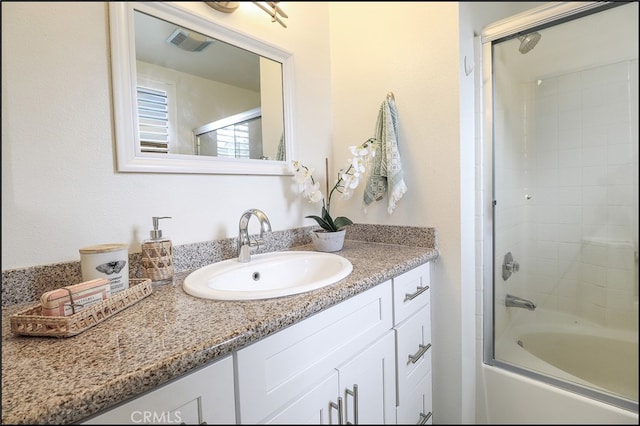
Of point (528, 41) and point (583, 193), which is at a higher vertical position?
point (528, 41)

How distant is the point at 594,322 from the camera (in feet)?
4.85

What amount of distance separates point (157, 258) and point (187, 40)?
52 centimetres

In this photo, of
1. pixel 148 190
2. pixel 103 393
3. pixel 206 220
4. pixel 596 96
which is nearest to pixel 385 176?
pixel 206 220

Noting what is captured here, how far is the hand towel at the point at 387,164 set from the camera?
1128mm

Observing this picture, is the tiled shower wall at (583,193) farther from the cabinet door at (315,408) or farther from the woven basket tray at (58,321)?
the woven basket tray at (58,321)

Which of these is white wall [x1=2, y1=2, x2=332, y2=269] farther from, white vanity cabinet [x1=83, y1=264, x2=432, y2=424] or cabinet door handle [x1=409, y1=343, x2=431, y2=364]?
cabinet door handle [x1=409, y1=343, x2=431, y2=364]

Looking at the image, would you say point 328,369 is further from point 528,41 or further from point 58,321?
point 528,41

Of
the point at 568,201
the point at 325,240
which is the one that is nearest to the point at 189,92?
the point at 325,240

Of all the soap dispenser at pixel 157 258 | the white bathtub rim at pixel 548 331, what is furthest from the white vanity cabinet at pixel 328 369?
the white bathtub rim at pixel 548 331

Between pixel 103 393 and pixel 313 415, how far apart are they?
43 cm

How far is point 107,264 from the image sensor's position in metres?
0.63

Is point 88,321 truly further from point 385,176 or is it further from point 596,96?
point 596,96

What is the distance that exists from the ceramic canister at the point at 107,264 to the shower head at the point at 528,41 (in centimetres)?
160

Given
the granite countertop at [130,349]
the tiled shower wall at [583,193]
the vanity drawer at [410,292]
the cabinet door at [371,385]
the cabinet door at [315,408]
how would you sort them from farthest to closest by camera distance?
1. the tiled shower wall at [583,193]
2. the vanity drawer at [410,292]
3. the cabinet door at [371,385]
4. the cabinet door at [315,408]
5. the granite countertop at [130,349]
